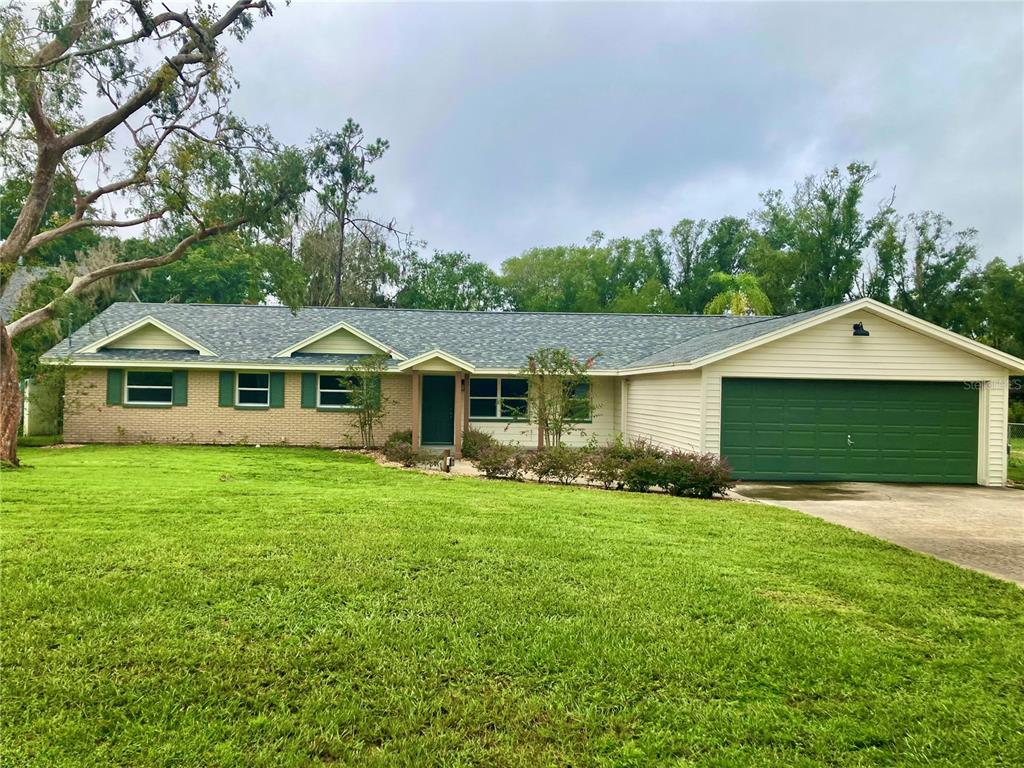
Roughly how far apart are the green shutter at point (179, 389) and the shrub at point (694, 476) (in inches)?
552

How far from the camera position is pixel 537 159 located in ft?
93.1

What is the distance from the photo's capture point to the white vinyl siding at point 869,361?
12945mm

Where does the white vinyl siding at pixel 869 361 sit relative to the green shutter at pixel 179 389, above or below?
above

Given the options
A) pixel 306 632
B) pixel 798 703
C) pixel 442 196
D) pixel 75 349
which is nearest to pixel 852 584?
pixel 798 703

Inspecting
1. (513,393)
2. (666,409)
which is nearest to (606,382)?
(513,393)

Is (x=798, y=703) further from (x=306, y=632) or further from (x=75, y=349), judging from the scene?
(x=75, y=349)

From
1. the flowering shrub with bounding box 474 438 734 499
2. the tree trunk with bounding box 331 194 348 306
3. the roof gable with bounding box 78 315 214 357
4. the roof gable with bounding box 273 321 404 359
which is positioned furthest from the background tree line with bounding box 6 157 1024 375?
the flowering shrub with bounding box 474 438 734 499

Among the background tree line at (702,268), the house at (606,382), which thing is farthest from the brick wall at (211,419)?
the background tree line at (702,268)

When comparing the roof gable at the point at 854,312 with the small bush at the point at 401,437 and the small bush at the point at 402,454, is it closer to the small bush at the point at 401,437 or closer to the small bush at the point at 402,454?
the small bush at the point at 402,454

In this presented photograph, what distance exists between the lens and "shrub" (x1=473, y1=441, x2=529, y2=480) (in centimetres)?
1213

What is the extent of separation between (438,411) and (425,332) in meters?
4.09

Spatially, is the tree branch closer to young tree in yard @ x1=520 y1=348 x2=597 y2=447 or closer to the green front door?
the green front door

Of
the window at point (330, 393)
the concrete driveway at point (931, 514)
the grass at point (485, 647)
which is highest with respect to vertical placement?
the window at point (330, 393)

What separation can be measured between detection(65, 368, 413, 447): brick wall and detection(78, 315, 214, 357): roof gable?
0.79m
